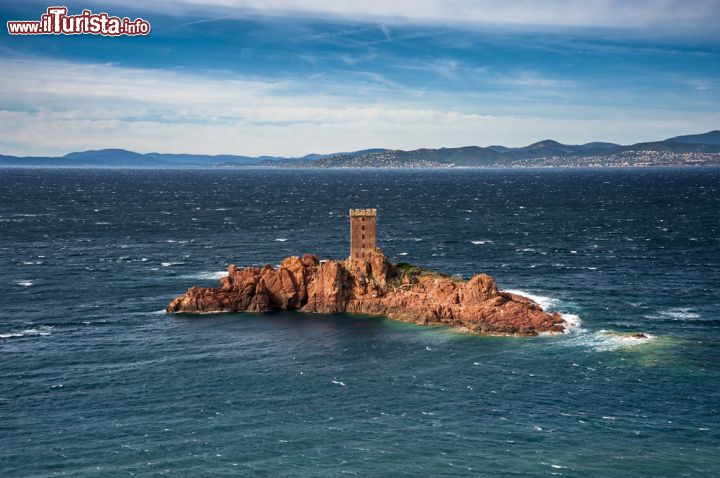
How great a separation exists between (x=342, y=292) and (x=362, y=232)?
12.4 meters

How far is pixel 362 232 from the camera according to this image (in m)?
130

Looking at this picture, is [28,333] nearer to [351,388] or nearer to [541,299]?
[351,388]

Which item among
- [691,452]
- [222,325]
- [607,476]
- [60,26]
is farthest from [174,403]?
[60,26]

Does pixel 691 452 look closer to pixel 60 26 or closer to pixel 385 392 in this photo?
pixel 385 392

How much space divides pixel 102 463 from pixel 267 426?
15989mm

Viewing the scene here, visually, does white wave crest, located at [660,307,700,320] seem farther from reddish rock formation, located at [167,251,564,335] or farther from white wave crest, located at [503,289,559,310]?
Answer: reddish rock formation, located at [167,251,564,335]

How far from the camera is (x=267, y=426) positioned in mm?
78125

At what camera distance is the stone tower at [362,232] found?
129 meters

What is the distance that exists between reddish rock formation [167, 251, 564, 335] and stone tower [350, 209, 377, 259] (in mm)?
4452

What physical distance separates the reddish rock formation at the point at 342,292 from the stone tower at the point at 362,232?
4.45 m

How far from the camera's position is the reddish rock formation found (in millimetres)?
115688

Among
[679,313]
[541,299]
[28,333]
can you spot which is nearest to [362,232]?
[541,299]

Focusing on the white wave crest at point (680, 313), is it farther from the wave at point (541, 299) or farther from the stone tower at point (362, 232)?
the stone tower at point (362, 232)

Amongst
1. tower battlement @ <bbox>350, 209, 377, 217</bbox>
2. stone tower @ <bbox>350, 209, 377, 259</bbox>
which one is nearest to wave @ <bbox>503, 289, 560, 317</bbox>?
stone tower @ <bbox>350, 209, 377, 259</bbox>
